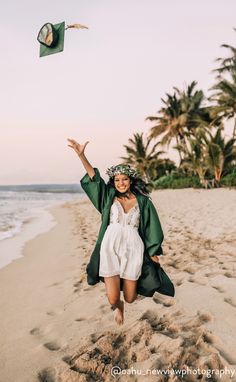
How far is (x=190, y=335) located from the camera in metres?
2.58

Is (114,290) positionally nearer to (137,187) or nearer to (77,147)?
(137,187)

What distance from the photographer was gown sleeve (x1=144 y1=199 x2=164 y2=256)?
9.48ft

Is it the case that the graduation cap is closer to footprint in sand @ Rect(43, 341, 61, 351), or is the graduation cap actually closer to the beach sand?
the beach sand

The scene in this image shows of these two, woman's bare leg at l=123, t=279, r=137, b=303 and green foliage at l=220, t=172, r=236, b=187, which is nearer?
woman's bare leg at l=123, t=279, r=137, b=303

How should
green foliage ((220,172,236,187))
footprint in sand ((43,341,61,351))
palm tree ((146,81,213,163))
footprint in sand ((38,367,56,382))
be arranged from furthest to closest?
palm tree ((146,81,213,163)) < green foliage ((220,172,236,187)) < footprint in sand ((43,341,61,351)) < footprint in sand ((38,367,56,382))

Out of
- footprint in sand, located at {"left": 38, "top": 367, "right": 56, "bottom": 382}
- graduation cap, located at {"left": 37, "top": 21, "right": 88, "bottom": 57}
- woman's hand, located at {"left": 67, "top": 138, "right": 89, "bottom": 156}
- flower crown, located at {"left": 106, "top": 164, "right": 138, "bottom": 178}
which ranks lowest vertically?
footprint in sand, located at {"left": 38, "top": 367, "right": 56, "bottom": 382}

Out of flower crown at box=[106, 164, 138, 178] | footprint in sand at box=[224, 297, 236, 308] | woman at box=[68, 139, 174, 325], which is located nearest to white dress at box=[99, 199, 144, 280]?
woman at box=[68, 139, 174, 325]

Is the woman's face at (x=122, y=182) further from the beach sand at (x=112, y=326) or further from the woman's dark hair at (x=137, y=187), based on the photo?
the beach sand at (x=112, y=326)

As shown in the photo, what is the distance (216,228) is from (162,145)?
23.1 m

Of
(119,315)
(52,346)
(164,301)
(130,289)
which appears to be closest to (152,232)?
(130,289)

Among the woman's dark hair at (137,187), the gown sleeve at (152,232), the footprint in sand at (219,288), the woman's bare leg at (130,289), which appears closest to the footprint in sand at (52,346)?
the woman's bare leg at (130,289)

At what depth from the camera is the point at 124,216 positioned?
114 inches

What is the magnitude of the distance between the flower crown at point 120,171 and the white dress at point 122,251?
0.40 meters

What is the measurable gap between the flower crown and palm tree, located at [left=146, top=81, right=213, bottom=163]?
88.3 feet
